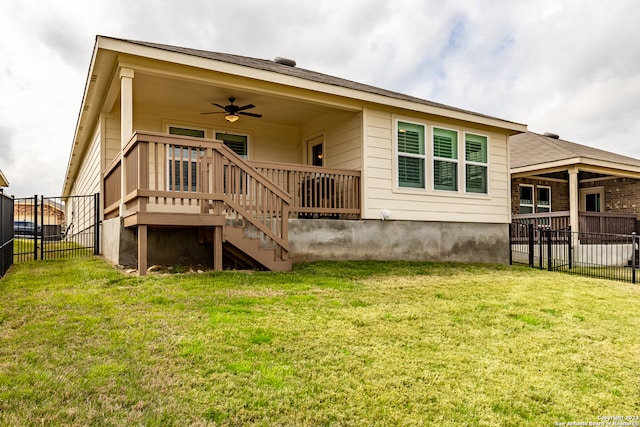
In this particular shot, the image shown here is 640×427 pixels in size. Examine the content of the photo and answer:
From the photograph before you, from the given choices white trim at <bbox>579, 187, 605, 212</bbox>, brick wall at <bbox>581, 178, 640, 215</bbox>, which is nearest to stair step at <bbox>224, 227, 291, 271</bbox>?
brick wall at <bbox>581, 178, 640, 215</bbox>

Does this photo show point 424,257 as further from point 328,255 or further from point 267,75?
point 267,75

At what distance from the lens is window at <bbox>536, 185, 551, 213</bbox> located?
1623 centimetres

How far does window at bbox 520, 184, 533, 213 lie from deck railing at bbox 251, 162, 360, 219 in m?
9.57

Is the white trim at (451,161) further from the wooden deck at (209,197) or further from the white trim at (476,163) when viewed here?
the wooden deck at (209,197)

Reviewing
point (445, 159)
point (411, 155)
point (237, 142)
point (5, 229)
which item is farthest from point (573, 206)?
point (5, 229)

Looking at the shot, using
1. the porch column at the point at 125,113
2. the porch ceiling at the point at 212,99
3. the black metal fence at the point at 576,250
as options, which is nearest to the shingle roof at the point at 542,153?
the black metal fence at the point at 576,250

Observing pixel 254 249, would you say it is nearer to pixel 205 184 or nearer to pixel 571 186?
pixel 205 184

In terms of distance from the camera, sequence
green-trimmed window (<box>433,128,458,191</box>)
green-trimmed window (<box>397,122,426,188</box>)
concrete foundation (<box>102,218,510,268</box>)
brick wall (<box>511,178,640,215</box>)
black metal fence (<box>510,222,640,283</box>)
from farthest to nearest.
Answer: brick wall (<box>511,178,640,215</box>)
black metal fence (<box>510,222,640,283</box>)
green-trimmed window (<box>433,128,458,191</box>)
green-trimmed window (<box>397,122,426,188</box>)
concrete foundation (<box>102,218,510,268</box>)

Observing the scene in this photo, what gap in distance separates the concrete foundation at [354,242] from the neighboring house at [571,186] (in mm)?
3862

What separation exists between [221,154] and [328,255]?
322cm

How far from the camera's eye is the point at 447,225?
10266 mm

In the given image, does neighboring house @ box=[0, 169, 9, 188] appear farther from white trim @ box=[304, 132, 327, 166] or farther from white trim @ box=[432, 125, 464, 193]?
white trim @ box=[432, 125, 464, 193]

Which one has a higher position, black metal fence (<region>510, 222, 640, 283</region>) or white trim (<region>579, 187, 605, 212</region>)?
white trim (<region>579, 187, 605, 212</region>)

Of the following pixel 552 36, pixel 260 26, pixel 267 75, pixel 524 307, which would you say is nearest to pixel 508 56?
pixel 552 36
